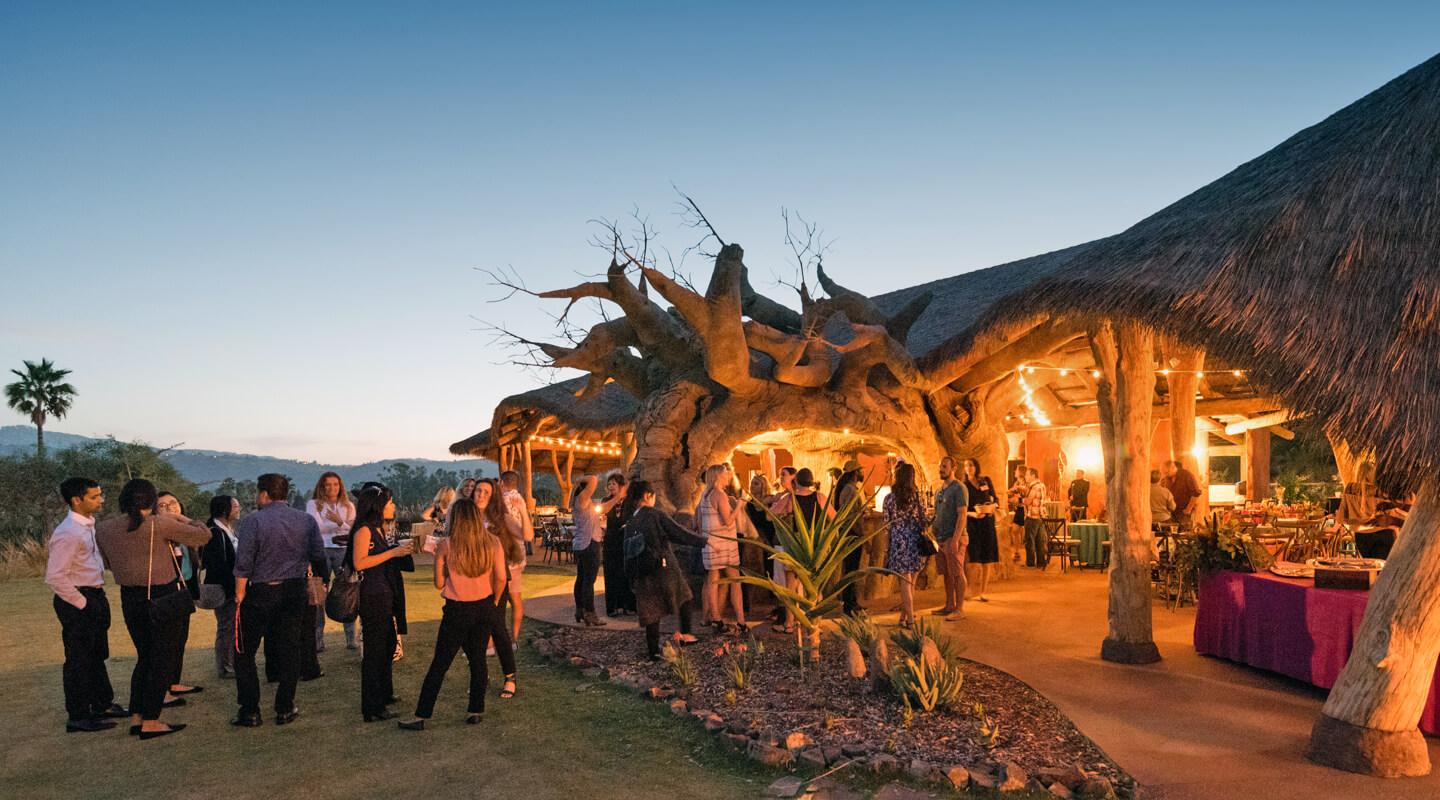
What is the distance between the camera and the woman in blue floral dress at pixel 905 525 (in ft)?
26.7

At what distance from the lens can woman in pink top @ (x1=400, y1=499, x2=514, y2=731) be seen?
221 inches

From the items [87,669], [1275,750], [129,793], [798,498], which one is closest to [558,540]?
[798,498]

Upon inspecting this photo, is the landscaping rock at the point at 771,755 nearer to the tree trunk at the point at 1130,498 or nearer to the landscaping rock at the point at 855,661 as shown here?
the landscaping rock at the point at 855,661

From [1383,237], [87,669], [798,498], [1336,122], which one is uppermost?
[1336,122]

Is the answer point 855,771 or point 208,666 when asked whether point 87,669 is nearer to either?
point 208,666

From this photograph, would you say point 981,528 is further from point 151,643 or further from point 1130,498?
point 151,643

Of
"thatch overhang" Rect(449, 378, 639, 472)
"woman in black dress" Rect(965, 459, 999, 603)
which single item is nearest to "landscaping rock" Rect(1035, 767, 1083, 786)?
"woman in black dress" Rect(965, 459, 999, 603)

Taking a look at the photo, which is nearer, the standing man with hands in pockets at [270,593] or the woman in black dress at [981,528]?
the standing man with hands in pockets at [270,593]

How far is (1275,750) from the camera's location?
4.90 metres

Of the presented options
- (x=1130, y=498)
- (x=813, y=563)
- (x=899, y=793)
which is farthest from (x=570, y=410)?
(x=899, y=793)

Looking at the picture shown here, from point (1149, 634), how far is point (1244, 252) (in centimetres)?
320

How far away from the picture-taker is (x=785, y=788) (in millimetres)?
4504

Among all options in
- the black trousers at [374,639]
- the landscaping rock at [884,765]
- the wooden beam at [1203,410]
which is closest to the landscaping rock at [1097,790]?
the landscaping rock at [884,765]

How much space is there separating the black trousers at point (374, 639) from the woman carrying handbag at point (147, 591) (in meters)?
1.06
